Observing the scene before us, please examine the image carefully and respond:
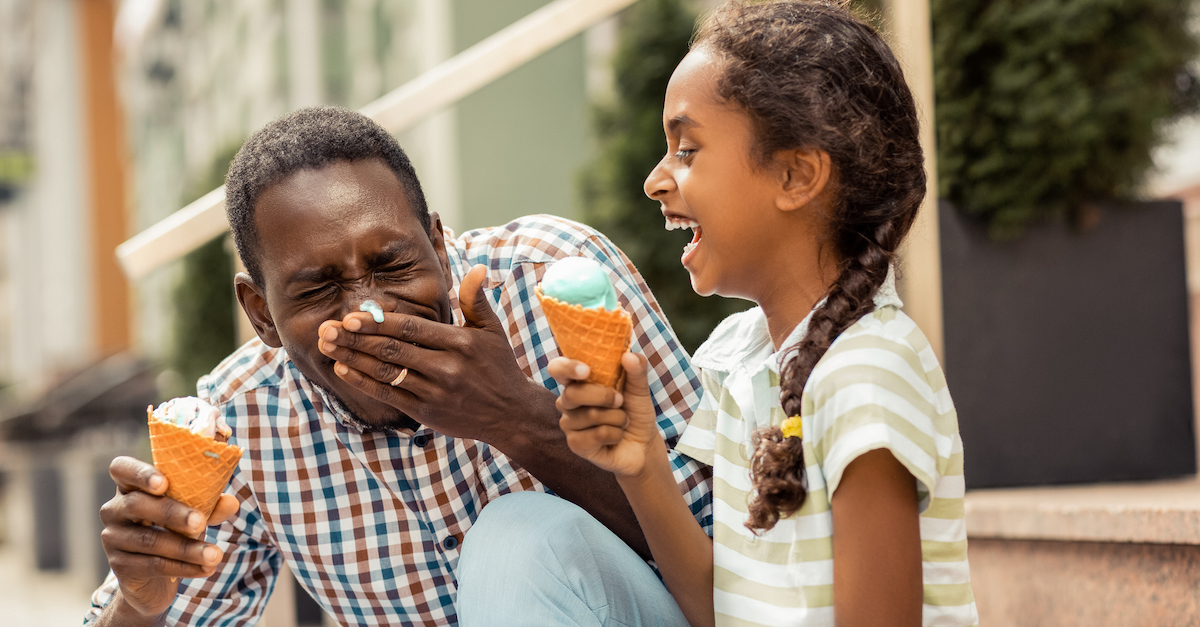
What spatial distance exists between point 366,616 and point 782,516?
97cm

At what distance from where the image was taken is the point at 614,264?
200 centimetres

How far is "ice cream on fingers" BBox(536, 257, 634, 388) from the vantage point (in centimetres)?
139

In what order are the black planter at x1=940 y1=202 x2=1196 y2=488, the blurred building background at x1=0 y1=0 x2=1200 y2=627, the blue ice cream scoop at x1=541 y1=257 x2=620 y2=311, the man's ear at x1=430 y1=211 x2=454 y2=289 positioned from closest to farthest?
the blue ice cream scoop at x1=541 y1=257 x2=620 y2=311, the man's ear at x1=430 y1=211 x2=454 y2=289, the blurred building background at x1=0 y1=0 x2=1200 y2=627, the black planter at x1=940 y1=202 x2=1196 y2=488

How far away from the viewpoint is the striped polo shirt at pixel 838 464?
1.37m

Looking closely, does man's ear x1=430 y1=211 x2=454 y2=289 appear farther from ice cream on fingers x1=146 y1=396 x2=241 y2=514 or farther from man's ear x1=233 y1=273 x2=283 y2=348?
ice cream on fingers x1=146 y1=396 x2=241 y2=514

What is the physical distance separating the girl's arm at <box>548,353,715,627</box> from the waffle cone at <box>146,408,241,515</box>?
587mm

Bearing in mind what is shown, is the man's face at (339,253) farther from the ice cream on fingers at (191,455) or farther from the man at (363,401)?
the ice cream on fingers at (191,455)

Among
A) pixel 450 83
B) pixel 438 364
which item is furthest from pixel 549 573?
pixel 450 83

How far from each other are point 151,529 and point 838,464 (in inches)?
40.8

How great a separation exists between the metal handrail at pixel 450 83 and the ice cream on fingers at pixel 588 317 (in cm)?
146

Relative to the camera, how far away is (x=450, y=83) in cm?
288

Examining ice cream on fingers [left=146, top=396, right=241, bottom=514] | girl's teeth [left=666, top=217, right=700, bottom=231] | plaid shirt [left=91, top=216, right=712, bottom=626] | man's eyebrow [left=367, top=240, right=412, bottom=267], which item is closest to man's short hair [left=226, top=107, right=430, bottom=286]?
man's eyebrow [left=367, top=240, right=412, bottom=267]

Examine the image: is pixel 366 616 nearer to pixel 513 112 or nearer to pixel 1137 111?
pixel 1137 111

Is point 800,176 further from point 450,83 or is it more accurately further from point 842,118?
point 450,83
